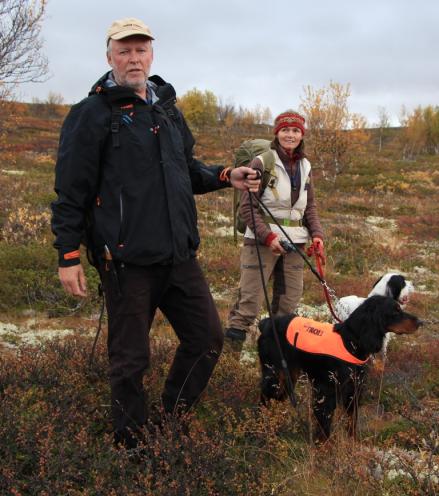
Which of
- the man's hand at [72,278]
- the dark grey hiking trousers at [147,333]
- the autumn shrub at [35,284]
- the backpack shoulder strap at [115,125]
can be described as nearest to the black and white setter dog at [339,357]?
the dark grey hiking trousers at [147,333]

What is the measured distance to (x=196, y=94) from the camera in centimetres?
7638

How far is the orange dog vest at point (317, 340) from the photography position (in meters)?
3.20

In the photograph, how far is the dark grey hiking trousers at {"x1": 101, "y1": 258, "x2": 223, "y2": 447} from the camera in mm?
2572

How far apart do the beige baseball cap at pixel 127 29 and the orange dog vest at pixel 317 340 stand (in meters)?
2.09

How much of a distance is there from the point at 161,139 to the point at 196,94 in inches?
3056

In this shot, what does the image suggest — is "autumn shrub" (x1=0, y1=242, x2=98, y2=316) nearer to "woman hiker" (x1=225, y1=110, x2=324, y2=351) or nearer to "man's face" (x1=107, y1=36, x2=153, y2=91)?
"woman hiker" (x1=225, y1=110, x2=324, y2=351)

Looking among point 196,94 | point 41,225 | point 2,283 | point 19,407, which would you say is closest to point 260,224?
point 19,407

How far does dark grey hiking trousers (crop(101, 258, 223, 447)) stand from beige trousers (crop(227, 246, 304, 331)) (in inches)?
55.9

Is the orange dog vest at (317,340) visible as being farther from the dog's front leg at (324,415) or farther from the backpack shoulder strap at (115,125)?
the backpack shoulder strap at (115,125)

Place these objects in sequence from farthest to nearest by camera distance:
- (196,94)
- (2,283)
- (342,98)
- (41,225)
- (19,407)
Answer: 1. (196,94)
2. (342,98)
3. (41,225)
4. (2,283)
5. (19,407)

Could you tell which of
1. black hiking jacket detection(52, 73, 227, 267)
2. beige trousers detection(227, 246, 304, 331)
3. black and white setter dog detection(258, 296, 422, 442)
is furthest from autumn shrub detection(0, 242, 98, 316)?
black hiking jacket detection(52, 73, 227, 267)

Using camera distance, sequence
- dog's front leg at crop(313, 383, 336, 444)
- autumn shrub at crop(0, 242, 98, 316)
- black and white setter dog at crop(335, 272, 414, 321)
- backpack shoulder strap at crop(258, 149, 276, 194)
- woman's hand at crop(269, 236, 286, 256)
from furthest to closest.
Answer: autumn shrub at crop(0, 242, 98, 316)
black and white setter dog at crop(335, 272, 414, 321)
backpack shoulder strap at crop(258, 149, 276, 194)
woman's hand at crop(269, 236, 286, 256)
dog's front leg at crop(313, 383, 336, 444)

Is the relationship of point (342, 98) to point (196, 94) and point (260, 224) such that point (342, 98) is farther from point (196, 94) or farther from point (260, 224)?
point (196, 94)

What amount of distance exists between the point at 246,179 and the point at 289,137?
3.75 ft
